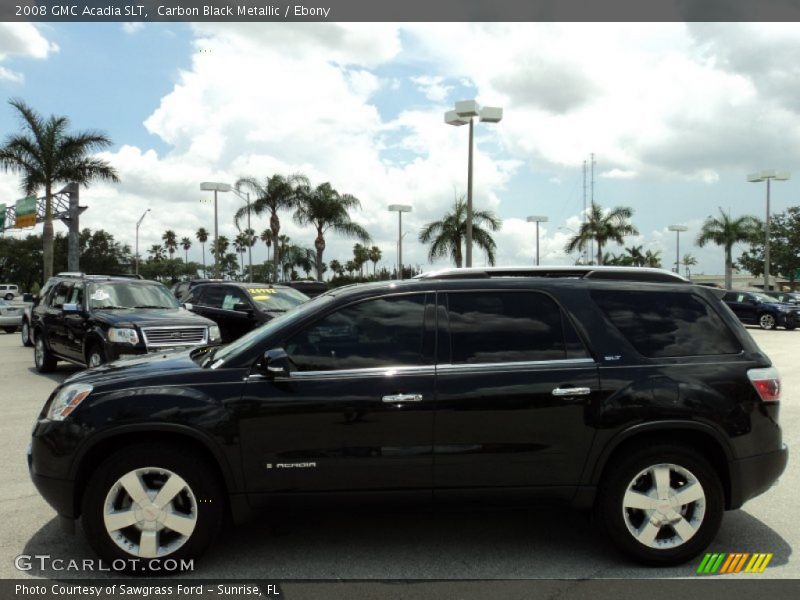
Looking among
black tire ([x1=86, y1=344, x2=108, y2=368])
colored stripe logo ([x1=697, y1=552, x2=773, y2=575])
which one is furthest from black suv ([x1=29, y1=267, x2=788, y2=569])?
black tire ([x1=86, y1=344, x2=108, y2=368])

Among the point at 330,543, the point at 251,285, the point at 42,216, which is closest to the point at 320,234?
the point at 42,216

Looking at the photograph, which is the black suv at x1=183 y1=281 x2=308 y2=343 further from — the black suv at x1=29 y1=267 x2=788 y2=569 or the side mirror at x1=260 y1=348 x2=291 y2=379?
the side mirror at x1=260 y1=348 x2=291 y2=379

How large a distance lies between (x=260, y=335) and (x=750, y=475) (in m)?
3.09

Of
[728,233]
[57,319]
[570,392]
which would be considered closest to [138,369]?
[570,392]

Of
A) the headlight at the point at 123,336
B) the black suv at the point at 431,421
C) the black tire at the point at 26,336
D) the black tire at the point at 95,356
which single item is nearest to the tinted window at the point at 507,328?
the black suv at the point at 431,421

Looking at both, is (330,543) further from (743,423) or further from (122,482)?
(743,423)

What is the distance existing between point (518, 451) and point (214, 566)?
1.88 metres

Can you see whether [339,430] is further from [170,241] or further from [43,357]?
[170,241]

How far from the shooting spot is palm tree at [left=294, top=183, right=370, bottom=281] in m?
38.8

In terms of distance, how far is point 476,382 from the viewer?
3898 mm

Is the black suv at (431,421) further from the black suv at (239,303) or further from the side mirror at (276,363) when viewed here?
the black suv at (239,303)

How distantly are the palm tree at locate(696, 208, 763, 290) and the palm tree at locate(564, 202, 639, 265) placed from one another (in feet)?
25.5

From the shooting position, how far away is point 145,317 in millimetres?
10289

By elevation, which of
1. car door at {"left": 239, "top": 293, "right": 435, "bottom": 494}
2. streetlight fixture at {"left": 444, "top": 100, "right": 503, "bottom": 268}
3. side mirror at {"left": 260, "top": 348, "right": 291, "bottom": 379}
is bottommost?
car door at {"left": 239, "top": 293, "right": 435, "bottom": 494}
